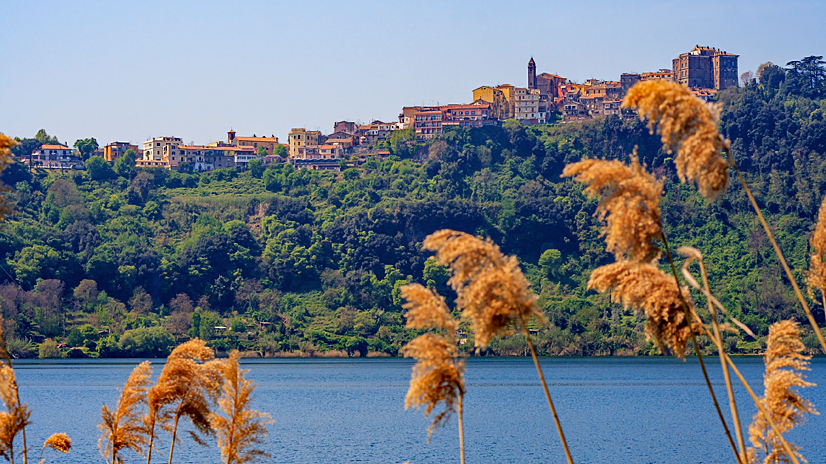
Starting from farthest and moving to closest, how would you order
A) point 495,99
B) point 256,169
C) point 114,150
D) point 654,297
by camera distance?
point 495,99 → point 114,150 → point 256,169 → point 654,297

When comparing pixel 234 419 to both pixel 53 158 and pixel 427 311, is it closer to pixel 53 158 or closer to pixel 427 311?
pixel 427 311

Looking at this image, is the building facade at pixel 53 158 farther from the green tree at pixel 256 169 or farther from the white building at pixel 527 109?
the white building at pixel 527 109

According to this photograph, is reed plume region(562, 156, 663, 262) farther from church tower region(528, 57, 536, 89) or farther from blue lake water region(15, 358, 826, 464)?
church tower region(528, 57, 536, 89)

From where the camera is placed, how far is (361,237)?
393 ft

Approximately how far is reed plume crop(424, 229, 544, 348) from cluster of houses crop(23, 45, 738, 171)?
14294 cm

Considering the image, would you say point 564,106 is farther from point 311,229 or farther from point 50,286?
point 50,286

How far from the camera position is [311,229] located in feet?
411

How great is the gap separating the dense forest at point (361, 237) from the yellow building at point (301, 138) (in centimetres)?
1170

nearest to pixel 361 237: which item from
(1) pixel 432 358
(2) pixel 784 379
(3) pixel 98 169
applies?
(3) pixel 98 169

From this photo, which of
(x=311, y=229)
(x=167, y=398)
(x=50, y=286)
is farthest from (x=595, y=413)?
(x=311, y=229)

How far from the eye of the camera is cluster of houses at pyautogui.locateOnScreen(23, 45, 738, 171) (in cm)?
14938

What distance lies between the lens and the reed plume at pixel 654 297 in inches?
283

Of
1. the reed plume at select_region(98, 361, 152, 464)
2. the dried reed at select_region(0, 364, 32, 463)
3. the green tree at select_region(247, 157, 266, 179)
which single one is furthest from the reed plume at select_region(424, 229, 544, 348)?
the green tree at select_region(247, 157, 266, 179)

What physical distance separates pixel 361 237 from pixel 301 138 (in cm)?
4413
